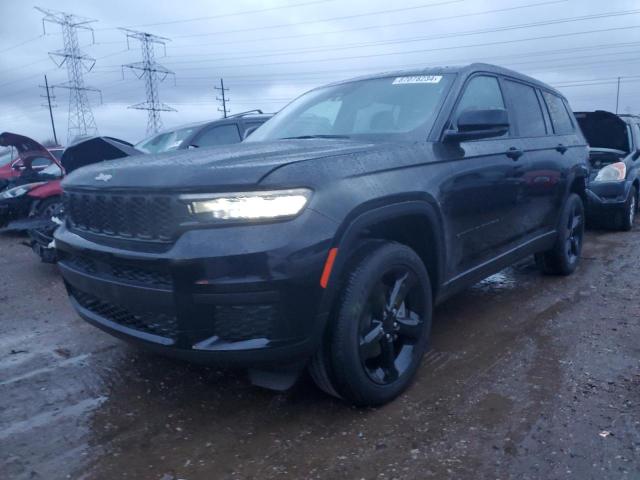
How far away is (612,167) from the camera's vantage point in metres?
7.77

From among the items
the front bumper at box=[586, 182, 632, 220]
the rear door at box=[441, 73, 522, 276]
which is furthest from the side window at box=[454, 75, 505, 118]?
the front bumper at box=[586, 182, 632, 220]

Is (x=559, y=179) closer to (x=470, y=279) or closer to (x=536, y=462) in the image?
(x=470, y=279)

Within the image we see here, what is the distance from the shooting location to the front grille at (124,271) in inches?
94.4

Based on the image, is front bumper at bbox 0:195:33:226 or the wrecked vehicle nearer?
the wrecked vehicle

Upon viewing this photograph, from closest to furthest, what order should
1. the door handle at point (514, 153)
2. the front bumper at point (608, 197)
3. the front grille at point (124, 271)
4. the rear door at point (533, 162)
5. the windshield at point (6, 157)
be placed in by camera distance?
the front grille at point (124, 271) → the door handle at point (514, 153) → the rear door at point (533, 162) → the front bumper at point (608, 197) → the windshield at point (6, 157)

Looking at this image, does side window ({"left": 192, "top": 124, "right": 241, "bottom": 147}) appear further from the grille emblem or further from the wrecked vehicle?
the grille emblem

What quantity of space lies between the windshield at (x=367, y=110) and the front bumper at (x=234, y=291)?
4.33 feet

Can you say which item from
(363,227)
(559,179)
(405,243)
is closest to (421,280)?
(405,243)

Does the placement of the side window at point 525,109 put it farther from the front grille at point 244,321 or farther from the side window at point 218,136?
the side window at point 218,136

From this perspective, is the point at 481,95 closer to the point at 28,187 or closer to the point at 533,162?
the point at 533,162

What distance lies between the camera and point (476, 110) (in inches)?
128

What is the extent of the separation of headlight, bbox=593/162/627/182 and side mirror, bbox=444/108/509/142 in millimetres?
5285

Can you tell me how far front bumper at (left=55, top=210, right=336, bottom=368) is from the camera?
7.51ft

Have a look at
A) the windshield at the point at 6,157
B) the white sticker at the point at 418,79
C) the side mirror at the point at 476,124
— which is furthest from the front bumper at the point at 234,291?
the windshield at the point at 6,157
